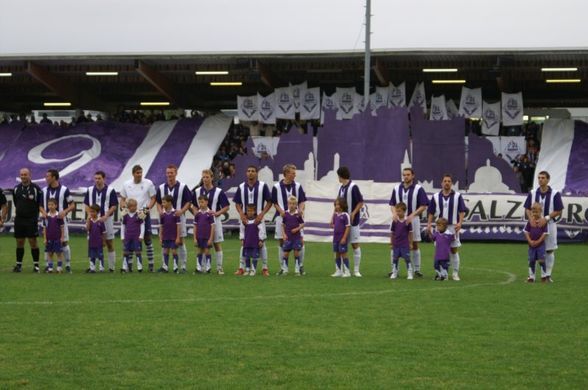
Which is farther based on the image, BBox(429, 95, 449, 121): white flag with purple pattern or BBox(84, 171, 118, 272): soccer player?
BBox(429, 95, 449, 121): white flag with purple pattern

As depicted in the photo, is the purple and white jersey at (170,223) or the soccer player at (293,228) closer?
the soccer player at (293,228)

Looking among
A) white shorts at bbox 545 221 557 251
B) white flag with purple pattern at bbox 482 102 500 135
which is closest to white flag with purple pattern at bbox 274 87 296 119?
white flag with purple pattern at bbox 482 102 500 135

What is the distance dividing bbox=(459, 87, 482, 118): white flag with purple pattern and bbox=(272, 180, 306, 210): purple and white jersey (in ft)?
67.7

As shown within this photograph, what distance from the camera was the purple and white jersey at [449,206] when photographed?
61.3 feet

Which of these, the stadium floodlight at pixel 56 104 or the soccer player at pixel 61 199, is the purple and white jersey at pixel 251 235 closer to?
the soccer player at pixel 61 199

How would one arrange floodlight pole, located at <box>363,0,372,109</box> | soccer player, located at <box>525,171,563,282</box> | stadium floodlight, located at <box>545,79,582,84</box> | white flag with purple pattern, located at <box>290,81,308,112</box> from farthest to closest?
white flag with purple pattern, located at <box>290,81,308,112</box> < stadium floodlight, located at <box>545,79,582,84</box> < floodlight pole, located at <box>363,0,372,109</box> < soccer player, located at <box>525,171,563,282</box>

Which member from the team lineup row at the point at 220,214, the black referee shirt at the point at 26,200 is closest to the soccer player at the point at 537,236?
the team lineup row at the point at 220,214

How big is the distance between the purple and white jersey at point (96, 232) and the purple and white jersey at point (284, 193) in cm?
328

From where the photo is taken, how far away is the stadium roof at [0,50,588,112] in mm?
37969

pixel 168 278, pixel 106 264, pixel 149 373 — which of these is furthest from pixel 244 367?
pixel 106 264

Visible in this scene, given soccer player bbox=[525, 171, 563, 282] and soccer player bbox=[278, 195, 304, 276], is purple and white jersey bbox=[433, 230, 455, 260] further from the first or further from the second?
soccer player bbox=[278, 195, 304, 276]

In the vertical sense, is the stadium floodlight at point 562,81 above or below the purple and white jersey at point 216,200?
above

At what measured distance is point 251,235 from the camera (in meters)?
19.5

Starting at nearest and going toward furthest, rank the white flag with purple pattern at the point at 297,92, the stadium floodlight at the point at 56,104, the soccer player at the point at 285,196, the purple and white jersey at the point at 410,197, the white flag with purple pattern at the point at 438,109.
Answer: the purple and white jersey at the point at 410,197, the soccer player at the point at 285,196, the white flag with purple pattern at the point at 438,109, the white flag with purple pattern at the point at 297,92, the stadium floodlight at the point at 56,104
